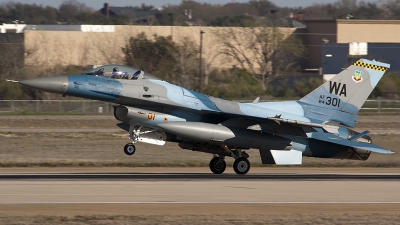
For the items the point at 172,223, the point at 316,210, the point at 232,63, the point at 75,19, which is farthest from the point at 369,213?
the point at 75,19

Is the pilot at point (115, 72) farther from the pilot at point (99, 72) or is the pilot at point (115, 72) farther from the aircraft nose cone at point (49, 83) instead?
the aircraft nose cone at point (49, 83)

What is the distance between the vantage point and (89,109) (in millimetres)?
52500

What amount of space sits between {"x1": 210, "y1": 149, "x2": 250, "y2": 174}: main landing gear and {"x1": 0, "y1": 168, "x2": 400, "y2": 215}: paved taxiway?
373 millimetres

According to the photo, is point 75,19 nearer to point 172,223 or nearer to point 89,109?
point 89,109

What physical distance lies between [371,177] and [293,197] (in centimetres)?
615

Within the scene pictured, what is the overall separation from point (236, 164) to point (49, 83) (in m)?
6.79

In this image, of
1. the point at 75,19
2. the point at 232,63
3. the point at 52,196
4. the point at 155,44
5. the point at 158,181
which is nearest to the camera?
the point at 52,196

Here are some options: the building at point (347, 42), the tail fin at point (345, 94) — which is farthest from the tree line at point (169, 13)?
the tail fin at point (345, 94)

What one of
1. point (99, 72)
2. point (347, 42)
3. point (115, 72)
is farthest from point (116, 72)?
point (347, 42)

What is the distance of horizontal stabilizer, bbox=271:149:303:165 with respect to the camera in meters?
22.5

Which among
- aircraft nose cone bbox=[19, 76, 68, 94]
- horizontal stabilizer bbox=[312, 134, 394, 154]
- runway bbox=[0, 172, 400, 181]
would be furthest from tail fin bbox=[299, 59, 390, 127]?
aircraft nose cone bbox=[19, 76, 68, 94]

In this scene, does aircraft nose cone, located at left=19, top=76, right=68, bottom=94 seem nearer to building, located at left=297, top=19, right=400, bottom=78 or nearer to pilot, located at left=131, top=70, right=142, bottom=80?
pilot, located at left=131, top=70, right=142, bottom=80

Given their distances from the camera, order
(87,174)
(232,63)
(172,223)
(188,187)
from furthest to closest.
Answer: (232,63)
(87,174)
(188,187)
(172,223)

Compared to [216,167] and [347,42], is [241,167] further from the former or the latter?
[347,42]
